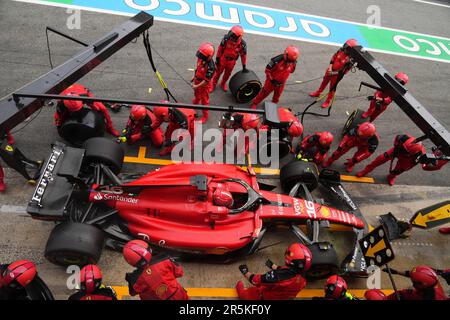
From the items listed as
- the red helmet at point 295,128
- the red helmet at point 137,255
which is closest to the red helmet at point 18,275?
the red helmet at point 137,255

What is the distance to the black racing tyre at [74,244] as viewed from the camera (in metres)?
4.87

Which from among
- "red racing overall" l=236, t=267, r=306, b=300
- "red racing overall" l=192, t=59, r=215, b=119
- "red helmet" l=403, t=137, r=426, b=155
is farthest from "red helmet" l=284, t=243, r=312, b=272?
"red racing overall" l=192, t=59, r=215, b=119

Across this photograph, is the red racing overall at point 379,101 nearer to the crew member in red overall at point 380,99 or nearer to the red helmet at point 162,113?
the crew member in red overall at point 380,99

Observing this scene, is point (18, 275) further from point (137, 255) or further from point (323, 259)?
point (323, 259)

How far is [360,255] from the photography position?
5.73 metres

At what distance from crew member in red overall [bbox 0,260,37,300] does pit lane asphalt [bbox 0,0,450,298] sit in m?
0.87

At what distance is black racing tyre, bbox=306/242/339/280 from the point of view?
537cm

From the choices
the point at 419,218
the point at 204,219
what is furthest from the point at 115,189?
the point at 419,218

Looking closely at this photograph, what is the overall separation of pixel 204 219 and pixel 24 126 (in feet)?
14.5

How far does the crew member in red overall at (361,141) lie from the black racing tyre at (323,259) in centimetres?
249

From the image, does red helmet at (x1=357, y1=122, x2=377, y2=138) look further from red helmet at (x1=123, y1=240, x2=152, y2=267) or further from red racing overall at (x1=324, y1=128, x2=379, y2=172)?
red helmet at (x1=123, y1=240, x2=152, y2=267)
